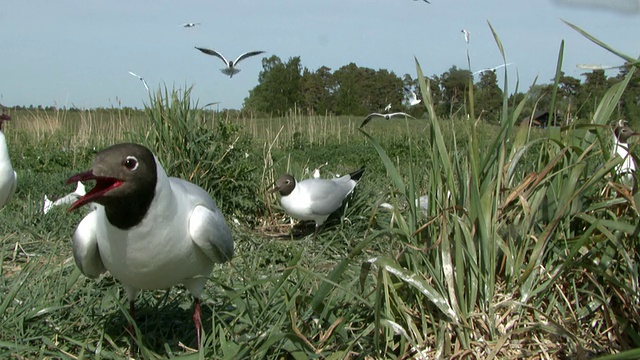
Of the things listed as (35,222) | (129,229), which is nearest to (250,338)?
(129,229)

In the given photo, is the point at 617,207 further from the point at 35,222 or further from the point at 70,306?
the point at 35,222

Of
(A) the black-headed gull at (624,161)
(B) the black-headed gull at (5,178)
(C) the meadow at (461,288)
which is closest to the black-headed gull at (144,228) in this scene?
(C) the meadow at (461,288)

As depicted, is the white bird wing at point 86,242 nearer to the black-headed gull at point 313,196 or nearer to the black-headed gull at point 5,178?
the black-headed gull at point 5,178

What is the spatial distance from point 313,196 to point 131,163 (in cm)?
340

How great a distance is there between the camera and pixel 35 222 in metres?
4.65

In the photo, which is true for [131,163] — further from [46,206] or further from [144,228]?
[46,206]

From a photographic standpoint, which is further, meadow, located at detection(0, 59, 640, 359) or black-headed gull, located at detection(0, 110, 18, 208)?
black-headed gull, located at detection(0, 110, 18, 208)

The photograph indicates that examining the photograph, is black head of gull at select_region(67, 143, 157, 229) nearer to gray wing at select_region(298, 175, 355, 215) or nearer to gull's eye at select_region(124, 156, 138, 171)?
gull's eye at select_region(124, 156, 138, 171)

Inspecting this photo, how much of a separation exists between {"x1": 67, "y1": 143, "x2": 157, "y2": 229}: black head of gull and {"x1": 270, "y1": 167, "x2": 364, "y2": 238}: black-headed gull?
314 cm

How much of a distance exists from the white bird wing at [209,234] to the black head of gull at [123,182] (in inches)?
12.9

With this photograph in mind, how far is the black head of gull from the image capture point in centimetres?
199

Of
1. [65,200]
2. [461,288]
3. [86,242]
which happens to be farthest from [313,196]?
[461,288]

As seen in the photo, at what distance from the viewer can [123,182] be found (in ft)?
6.64

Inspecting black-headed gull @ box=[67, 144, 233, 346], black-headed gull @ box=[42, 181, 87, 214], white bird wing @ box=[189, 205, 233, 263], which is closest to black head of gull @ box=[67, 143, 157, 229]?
black-headed gull @ box=[67, 144, 233, 346]
